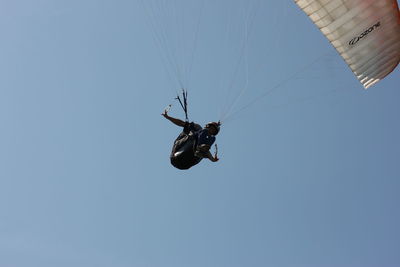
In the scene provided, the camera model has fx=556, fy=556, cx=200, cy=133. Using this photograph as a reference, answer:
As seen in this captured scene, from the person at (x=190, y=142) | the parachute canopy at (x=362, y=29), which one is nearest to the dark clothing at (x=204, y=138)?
the person at (x=190, y=142)

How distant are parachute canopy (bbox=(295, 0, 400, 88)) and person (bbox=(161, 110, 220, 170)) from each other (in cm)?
403

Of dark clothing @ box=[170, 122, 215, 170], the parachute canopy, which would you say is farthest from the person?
the parachute canopy

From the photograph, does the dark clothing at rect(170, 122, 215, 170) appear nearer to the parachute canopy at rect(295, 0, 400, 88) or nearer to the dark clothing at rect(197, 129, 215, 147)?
the dark clothing at rect(197, 129, 215, 147)

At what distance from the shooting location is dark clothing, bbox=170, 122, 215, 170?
13664 millimetres

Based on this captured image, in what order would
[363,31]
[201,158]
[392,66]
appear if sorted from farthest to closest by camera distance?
[392,66] < [363,31] < [201,158]

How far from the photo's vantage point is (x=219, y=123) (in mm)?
14445

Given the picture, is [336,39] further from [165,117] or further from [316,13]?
[165,117]

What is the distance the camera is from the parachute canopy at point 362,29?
14.2 m

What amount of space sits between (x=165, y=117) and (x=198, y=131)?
2.93 ft

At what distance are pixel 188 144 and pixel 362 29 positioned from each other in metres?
5.55

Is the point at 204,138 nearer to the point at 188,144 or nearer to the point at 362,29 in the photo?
the point at 188,144

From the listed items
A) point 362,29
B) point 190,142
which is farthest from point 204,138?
point 362,29

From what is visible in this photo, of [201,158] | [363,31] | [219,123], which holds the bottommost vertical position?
[201,158]

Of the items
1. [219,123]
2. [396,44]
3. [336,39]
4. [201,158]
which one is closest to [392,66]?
[396,44]
